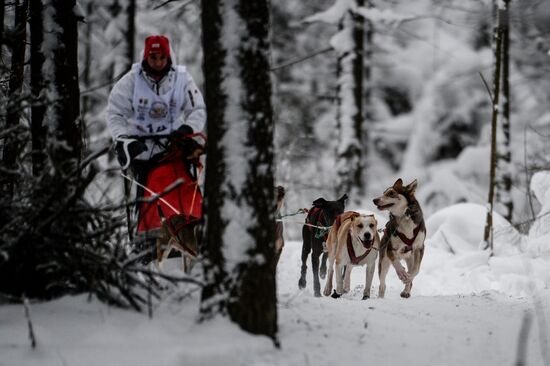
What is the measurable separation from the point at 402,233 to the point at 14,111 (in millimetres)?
4259

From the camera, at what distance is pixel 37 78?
4500 mm

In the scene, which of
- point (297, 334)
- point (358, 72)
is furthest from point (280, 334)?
point (358, 72)

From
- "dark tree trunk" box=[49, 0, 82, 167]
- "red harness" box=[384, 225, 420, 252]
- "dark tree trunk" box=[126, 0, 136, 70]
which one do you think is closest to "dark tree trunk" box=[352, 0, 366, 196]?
"dark tree trunk" box=[126, 0, 136, 70]

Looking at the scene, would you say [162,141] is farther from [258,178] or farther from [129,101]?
[258,178]

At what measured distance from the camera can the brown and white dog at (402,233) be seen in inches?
254

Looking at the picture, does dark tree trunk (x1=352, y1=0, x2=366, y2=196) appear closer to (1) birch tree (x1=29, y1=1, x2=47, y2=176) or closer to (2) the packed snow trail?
(2) the packed snow trail

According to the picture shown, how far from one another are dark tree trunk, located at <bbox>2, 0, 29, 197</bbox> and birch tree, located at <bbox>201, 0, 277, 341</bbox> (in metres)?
1.26

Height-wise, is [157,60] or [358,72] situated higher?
[358,72]

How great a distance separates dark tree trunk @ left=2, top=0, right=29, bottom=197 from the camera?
12.5 feet

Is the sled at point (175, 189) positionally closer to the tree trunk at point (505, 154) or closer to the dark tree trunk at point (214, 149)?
the dark tree trunk at point (214, 149)

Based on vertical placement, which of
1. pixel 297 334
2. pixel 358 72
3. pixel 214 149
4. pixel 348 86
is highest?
pixel 358 72

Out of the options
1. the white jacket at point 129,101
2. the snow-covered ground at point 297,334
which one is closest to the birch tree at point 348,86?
the white jacket at point 129,101

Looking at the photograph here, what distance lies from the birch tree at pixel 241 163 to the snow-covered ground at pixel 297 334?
0.18 m

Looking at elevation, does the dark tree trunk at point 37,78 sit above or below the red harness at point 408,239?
above
